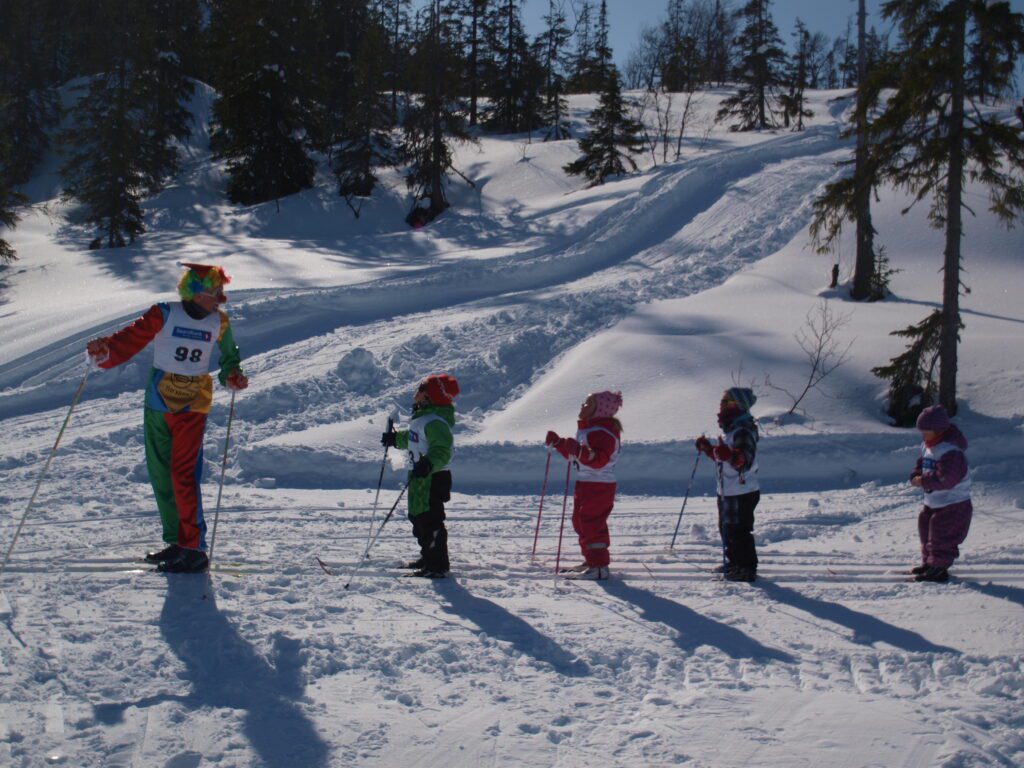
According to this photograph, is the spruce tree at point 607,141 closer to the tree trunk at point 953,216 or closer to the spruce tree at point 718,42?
the tree trunk at point 953,216

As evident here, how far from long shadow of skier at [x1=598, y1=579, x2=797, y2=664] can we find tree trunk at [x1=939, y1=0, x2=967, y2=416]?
23.0 feet

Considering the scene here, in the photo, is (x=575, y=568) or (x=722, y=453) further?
(x=575, y=568)

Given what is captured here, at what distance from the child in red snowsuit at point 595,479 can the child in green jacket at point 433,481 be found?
810mm

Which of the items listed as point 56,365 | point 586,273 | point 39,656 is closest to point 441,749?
point 39,656

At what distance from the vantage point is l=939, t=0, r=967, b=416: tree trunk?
405 inches

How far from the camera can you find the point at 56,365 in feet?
38.5

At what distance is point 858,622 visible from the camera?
5066 millimetres

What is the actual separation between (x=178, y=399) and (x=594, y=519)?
10.2 ft

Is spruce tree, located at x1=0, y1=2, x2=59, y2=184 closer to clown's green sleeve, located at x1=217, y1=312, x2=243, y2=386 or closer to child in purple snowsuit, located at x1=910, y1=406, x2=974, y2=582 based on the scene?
clown's green sleeve, located at x1=217, y1=312, x2=243, y2=386

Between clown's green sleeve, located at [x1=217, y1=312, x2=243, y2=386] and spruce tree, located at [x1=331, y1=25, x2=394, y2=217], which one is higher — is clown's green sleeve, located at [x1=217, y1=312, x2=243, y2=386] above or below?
below

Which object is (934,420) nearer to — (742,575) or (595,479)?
(742,575)

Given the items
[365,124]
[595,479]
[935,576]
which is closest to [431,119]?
[365,124]

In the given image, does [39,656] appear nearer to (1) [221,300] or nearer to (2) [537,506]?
(1) [221,300]

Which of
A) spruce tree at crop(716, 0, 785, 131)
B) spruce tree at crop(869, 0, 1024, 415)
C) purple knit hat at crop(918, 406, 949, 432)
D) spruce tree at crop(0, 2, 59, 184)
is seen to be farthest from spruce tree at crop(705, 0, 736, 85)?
purple knit hat at crop(918, 406, 949, 432)
